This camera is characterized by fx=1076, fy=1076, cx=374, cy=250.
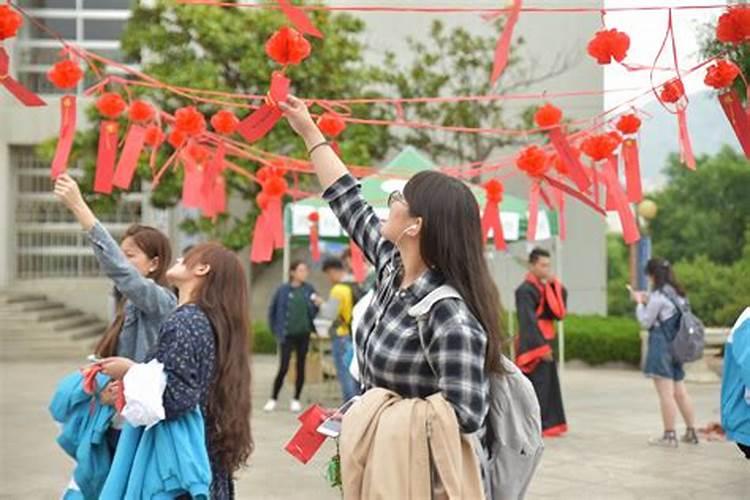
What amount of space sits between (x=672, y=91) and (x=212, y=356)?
125 inches

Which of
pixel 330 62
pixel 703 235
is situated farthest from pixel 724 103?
pixel 703 235

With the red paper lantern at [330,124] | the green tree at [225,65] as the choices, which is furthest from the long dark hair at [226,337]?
the green tree at [225,65]

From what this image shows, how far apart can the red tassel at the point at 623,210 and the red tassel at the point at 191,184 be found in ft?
10.0

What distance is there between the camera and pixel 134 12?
17.8 metres

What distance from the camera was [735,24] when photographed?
461 centimetres

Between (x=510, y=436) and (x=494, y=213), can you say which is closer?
(x=510, y=436)

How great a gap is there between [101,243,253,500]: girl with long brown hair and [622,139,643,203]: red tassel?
3.85 metres

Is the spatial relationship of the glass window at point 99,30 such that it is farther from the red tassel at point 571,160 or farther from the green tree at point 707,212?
the red tassel at point 571,160

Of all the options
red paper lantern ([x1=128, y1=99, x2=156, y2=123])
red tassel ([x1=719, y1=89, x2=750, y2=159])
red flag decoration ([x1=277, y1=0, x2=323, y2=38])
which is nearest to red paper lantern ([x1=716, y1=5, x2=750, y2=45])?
red tassel ([x1=719, y1=89, x2=750, y2=159])

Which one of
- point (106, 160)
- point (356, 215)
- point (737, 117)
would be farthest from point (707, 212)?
point (356, 215)

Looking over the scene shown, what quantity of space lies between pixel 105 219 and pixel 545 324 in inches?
554

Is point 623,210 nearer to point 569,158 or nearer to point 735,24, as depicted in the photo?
point 569,158

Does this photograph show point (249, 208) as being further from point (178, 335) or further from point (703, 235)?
point (178, 335)

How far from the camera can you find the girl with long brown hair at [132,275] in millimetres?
4164
